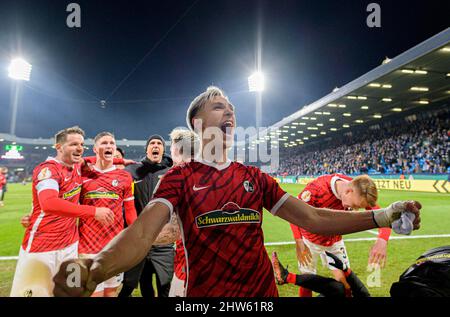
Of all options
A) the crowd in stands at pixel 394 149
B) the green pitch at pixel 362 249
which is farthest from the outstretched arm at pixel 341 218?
the crowd in stands at pixel 394 149

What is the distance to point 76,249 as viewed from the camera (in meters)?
3.26

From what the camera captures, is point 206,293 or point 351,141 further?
point 351,141

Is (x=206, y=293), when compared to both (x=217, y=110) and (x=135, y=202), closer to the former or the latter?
(x=217, y=110)

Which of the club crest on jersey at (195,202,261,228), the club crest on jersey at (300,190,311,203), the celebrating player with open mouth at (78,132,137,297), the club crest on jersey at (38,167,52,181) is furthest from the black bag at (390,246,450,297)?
the club crest on jersey at (38,167,52,181)

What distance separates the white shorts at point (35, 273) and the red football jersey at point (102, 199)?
29cm

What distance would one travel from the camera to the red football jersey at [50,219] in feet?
9.73

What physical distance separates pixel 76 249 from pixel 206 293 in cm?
234

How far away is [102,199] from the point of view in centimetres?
346

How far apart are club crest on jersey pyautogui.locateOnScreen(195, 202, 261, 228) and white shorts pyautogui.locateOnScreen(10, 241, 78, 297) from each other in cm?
194

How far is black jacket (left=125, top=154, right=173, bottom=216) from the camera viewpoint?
399cm

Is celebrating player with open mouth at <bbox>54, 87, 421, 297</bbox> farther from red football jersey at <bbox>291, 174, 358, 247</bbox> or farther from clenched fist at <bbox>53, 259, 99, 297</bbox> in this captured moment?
red football jersey at <bbox>291, 174, 358, 247</bbox>

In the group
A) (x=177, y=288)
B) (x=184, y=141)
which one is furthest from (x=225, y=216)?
(x=184, y=141)

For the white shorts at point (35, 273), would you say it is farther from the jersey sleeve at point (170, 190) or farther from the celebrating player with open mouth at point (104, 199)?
the jersey sleeve at point (170, 190)

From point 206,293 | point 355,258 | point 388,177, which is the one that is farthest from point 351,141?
point 206,293
